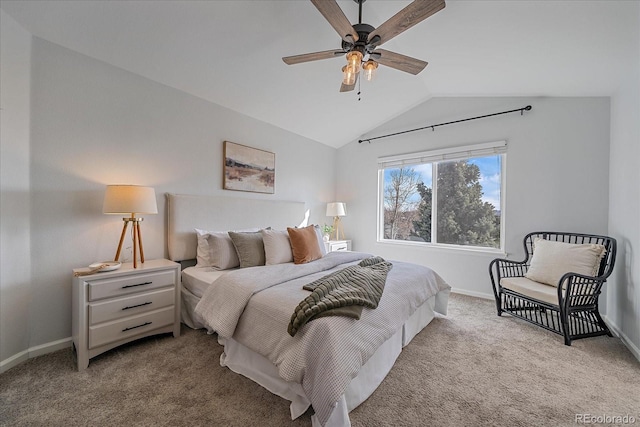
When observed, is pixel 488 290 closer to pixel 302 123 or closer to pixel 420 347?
pixel 420 347

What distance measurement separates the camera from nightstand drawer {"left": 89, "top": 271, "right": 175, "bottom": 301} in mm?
1939

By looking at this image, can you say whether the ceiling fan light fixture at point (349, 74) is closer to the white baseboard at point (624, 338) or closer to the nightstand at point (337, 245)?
the nightstand at point (337, 245)

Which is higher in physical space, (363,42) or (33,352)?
(363,42)

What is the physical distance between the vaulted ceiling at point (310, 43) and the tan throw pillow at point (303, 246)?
181 cm

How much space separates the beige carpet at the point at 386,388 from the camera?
1.47 meters

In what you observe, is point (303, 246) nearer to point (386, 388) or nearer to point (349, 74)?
point (386, 388)

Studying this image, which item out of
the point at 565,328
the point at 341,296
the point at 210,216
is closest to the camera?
the point at 341,296

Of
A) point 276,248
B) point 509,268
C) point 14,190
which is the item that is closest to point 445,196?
point 509,268

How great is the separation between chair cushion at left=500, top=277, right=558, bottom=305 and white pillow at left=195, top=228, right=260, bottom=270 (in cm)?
294

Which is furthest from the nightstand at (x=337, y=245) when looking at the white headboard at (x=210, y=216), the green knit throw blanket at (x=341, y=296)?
the green knit throw blanket at (x=341, y=296)

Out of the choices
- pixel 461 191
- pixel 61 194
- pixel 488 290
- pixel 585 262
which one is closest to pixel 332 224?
pixel 461 191

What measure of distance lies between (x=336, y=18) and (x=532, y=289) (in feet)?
9.71

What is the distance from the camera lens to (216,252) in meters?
2.68

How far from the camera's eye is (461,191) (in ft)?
12.6
